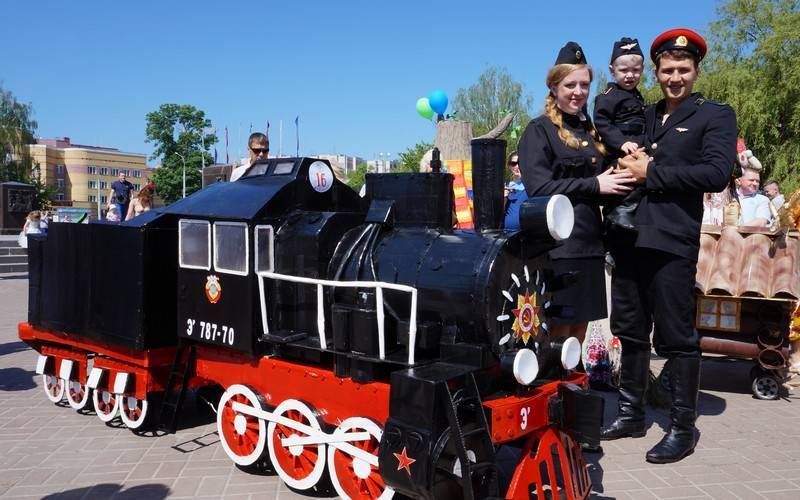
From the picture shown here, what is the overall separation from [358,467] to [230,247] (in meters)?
1.77

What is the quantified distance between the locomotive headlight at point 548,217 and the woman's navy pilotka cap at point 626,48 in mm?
1455

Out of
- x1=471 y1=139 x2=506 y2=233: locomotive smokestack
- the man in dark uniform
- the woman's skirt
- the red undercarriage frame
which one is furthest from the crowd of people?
the man in dark uniform

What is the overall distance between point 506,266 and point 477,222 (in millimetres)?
418

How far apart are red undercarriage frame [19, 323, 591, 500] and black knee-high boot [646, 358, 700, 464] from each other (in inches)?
28.8

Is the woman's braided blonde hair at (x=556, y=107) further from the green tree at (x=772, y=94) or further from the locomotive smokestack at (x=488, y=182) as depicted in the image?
the green tree at (x=772, y=94)

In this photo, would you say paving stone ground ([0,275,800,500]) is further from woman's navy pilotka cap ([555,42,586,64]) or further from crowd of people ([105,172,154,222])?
crowd of people ([105,172,154,222])

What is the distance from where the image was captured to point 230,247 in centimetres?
457

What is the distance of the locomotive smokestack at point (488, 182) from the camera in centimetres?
391

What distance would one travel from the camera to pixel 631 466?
14.8 feet

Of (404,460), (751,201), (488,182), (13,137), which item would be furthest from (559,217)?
(13,137)

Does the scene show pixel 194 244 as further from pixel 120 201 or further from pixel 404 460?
pixel 120 201

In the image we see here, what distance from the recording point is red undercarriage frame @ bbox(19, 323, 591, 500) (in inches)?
138

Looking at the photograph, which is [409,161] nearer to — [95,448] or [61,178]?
[95,448]

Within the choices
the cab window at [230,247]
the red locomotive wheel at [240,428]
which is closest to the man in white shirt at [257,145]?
the cab window at [230,247]
